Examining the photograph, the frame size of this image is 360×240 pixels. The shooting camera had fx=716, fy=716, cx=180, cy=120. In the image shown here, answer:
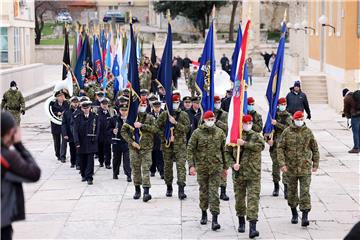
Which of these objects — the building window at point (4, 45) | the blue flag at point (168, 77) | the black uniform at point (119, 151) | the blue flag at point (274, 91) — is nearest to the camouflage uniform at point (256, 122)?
the blue flag at point (274, 91)

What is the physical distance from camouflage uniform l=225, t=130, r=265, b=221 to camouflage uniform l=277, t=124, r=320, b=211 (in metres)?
0.60

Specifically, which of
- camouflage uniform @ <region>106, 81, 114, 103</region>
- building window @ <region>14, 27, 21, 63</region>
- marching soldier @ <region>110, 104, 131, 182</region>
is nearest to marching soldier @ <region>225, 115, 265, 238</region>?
marching soldier @ <region>110, 104, 131, 182</region>

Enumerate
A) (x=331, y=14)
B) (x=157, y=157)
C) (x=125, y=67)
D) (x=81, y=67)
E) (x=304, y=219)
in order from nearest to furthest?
(x=304, y=219) → (x=157, y=157) → (x=125, y=67) → (x=81, y=67) → (x=331, y=14)

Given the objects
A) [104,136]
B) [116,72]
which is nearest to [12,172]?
[104,136]

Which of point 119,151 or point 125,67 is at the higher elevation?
point 125,67

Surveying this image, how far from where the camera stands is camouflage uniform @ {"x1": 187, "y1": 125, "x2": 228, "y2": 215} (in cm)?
1070

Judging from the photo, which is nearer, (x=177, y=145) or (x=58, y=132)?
(x=177, y=145)

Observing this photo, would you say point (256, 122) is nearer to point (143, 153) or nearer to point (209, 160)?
point (143, 153)

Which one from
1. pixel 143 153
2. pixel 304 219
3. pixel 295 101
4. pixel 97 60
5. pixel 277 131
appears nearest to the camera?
pixel 304 219

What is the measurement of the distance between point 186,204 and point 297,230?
2440 mm

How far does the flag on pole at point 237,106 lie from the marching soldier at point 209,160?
203 millimetres

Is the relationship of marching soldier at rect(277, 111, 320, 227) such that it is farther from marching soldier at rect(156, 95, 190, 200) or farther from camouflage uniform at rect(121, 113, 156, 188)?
camouflage uniform at rect(121, 113, 156, 188)

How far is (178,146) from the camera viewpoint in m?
12.9

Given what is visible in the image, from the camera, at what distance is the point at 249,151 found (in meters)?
10.5
